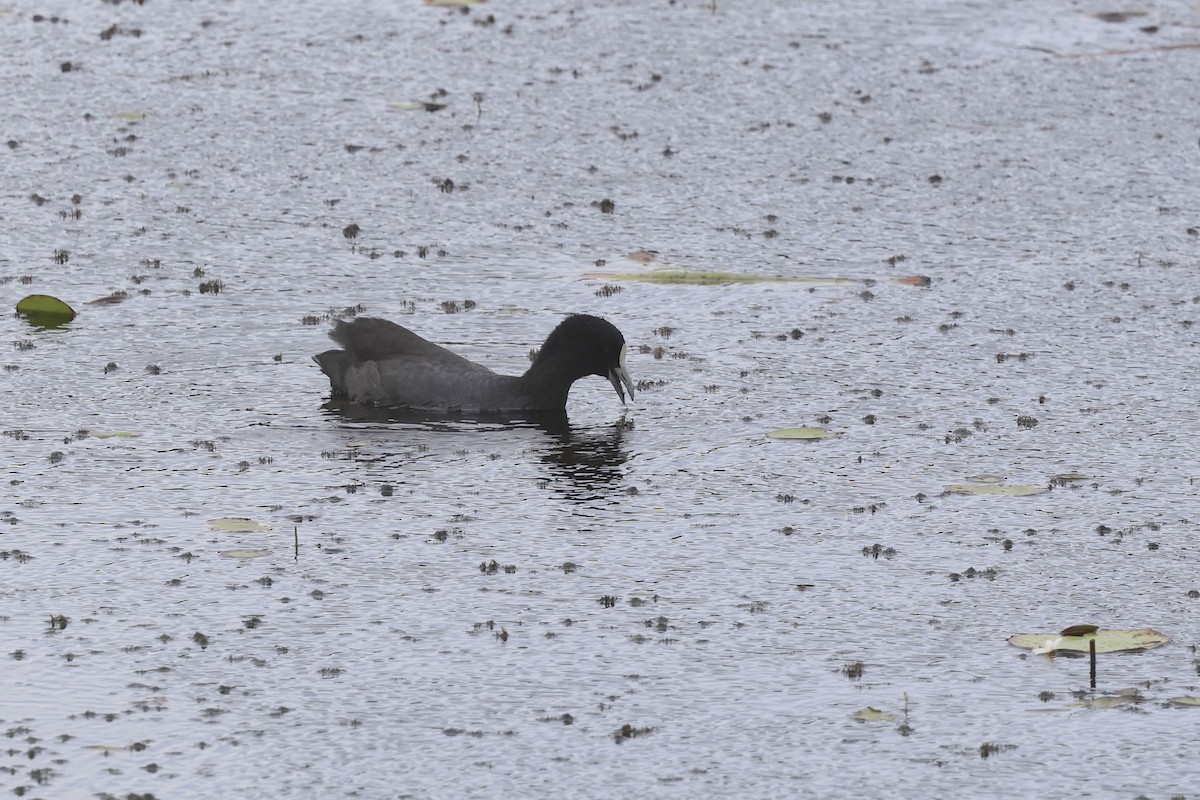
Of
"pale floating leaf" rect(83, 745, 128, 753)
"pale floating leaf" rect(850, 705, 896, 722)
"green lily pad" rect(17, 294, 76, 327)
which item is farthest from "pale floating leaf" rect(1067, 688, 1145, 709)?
"green lily pad" rect(17, 294, 76, 327)

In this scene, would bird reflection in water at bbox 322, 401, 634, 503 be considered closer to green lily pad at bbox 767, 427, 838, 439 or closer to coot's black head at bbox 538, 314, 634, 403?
coot's black head at bbox 538, 314, 634, 403

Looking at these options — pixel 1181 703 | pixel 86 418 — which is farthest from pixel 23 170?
pixel 1181 703

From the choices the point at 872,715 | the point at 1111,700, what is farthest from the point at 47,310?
the point at 1111,700

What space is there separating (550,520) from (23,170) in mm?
6989

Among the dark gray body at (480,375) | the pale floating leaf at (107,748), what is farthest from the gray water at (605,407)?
the dark gray body at (480,375)

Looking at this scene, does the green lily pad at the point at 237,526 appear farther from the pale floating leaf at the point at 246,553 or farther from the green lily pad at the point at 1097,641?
the green lily pad at the point at 1097,641

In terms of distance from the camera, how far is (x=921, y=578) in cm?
795

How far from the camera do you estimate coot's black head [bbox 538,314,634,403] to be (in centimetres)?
1030

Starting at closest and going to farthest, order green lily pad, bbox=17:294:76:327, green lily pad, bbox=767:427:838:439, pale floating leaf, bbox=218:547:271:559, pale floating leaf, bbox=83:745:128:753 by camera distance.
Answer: pale floating leaf, bbox=83:745:128:753 < pale floating leaf, bbox=218:547:271:559 < green lily pad, bbox=767:427:838:439 < green lily pad, bbox=17:294:76:327

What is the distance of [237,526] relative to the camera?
835 cm

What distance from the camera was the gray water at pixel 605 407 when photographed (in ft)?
21.5

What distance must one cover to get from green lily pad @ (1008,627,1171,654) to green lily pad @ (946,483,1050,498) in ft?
5.66

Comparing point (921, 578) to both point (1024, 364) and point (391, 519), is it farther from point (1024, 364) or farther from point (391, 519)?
point (1024, 364)

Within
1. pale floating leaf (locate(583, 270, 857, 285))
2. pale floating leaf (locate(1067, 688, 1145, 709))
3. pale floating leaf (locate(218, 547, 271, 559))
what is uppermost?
pale floating leaf (locate(583, 270, 857, 285))
